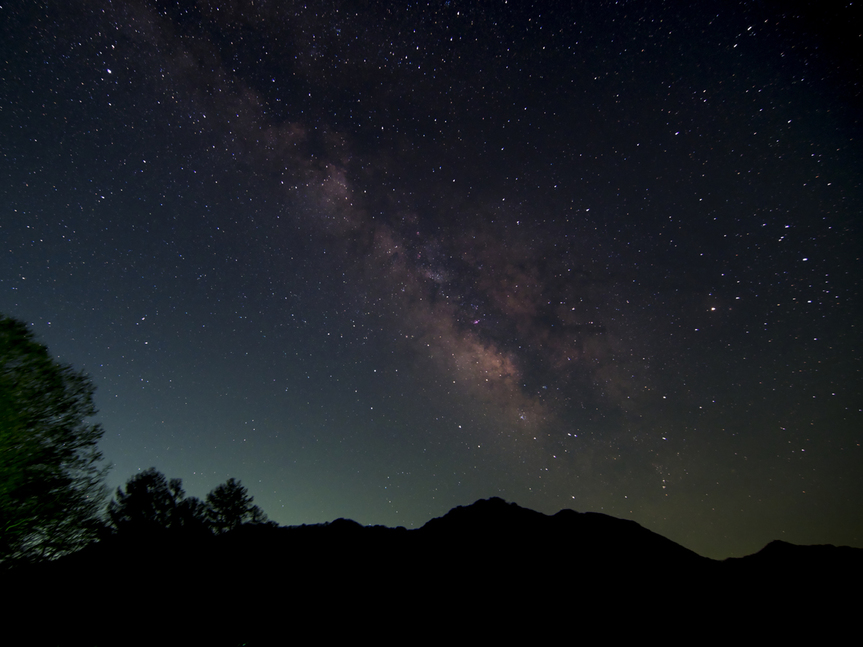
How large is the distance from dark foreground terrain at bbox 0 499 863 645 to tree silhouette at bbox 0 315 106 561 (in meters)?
1.15

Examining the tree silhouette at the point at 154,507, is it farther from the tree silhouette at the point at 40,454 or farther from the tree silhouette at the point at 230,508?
the tree silhouette at the point at 40,454

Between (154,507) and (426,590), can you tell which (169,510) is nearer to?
(154,507)

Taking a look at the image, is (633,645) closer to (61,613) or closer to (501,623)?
(501,623)

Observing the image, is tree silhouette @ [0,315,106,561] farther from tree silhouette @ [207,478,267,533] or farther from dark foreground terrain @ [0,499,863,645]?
tree silhouette @ [207,478,267,533]

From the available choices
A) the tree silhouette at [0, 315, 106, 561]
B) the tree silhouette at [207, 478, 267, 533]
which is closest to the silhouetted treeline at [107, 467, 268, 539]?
the tree silhouette at [207, 478, 267, 533]

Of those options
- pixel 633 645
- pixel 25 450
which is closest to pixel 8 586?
pixel 25 450

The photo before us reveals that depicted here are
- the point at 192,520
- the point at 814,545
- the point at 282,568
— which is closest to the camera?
the point at 282,568

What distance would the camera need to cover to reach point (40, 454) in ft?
34.2

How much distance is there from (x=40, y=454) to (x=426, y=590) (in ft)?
49.5

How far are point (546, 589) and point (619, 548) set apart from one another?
6.08 metres

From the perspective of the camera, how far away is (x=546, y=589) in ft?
46.8

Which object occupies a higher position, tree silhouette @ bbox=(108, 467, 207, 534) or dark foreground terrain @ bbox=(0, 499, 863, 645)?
tree silhouette @ bbox=(108, 467, 207, 534)

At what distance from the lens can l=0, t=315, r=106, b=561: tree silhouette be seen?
31.9 ft

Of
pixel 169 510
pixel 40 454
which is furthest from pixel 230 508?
pixel 40 454
